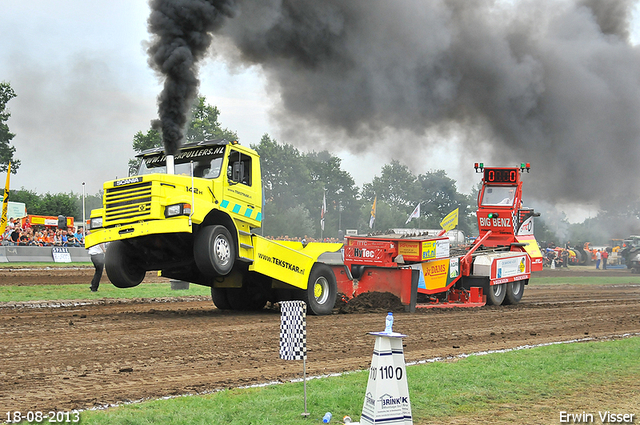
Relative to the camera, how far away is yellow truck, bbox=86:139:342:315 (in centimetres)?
1023

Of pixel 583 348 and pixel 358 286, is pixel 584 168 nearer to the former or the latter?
pixel 358 286

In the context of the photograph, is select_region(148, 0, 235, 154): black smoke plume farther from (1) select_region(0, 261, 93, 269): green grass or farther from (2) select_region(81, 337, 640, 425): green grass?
(1) select_region(0, 261, 93, 269): green grass

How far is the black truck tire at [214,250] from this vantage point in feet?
33.9

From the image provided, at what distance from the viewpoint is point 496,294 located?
1639 centimetres

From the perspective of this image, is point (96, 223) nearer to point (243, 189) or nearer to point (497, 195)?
point (243, 189)

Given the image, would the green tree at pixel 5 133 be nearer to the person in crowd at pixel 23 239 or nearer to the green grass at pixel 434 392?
the person in crowd at pixel 23 239

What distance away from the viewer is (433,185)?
50469mm

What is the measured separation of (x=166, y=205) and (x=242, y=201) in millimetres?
1757

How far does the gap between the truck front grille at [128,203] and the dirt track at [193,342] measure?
1806mm

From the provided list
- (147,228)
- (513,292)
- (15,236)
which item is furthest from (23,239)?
(513,292)

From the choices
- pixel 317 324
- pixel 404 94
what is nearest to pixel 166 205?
pixel 317 324

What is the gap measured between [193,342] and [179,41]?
22.2 ft

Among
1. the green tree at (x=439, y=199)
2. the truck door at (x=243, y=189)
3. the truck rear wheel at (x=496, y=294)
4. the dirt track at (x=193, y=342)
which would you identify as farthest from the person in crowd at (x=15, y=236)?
the green tree at (x=439, y=199)

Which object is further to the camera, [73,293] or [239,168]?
[73,293]
